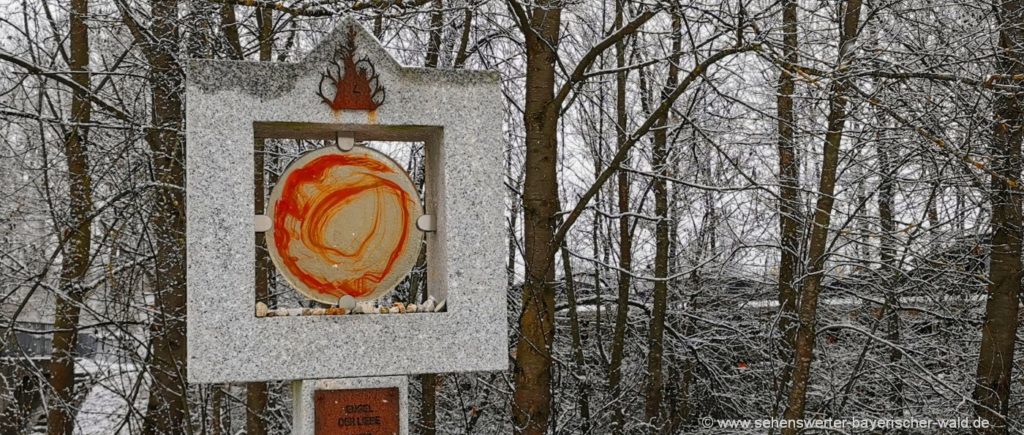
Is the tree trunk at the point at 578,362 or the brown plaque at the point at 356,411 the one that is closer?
the brown plaque at the point at 356,411

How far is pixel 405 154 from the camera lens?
830cm

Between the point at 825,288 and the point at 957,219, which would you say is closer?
the point at 957,219

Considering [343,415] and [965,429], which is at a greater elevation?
[343,415]

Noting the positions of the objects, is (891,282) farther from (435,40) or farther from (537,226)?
(435,40)

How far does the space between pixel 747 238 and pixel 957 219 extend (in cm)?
212

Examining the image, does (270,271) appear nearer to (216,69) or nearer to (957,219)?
(216,69)

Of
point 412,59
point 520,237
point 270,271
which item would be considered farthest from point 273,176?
point 520,237

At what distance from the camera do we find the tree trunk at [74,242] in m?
6.43

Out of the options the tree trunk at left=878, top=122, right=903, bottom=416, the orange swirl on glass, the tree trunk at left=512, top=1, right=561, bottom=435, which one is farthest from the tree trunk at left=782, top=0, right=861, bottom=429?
the orange swirl on glass

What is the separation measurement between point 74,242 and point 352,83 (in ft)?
14.9

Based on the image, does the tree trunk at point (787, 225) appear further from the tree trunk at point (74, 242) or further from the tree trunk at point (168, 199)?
the tree trunk at point (74, 242)

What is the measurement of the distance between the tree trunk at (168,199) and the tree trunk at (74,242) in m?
0.46

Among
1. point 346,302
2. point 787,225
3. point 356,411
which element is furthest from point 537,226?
point 787,225

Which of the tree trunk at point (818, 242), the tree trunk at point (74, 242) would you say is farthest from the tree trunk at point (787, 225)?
the tree trunk at point (74, 242)
